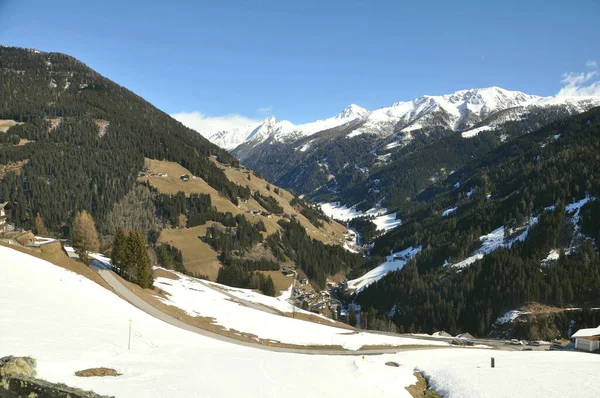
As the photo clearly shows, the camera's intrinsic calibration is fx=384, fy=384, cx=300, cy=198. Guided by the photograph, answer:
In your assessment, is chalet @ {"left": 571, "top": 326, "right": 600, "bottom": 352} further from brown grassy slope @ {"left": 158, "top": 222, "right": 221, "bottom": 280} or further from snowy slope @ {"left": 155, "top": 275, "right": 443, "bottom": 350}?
brown grassy slope @ {"left": 158, "top": 222, "right": 221, "bottom": 280}

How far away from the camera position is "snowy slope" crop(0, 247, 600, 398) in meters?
26.5

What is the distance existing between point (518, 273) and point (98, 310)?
152899mm

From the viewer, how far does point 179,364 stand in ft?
109

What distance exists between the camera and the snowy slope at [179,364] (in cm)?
2652

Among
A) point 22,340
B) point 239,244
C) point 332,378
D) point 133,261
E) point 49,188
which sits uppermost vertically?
point 49,188

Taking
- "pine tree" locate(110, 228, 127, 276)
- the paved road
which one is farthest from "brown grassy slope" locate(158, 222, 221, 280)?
the paved road

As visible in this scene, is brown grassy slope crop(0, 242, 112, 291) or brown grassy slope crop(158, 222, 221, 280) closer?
brown grassy slope crop(0, 242, 112, 291)

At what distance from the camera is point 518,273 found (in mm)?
152000

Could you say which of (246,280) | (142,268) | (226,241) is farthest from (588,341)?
(226,241)

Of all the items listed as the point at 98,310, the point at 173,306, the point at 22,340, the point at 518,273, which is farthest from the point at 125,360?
the point at 518,273

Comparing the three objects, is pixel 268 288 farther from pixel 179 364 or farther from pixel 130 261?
pixel 179 364

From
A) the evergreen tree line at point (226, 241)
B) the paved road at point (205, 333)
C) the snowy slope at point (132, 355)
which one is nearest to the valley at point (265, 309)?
the snowy slope at point (132, 355)

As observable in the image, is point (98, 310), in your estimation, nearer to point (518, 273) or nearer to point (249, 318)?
point (249, 318)

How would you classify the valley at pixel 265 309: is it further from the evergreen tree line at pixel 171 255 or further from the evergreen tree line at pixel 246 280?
the evergreen tree line at pixel 171 255
